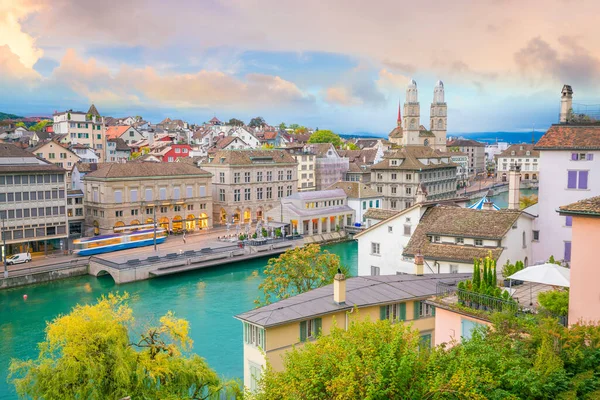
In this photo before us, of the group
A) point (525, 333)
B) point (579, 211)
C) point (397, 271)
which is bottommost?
point (397, 271)

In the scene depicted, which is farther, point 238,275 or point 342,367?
point 238,275

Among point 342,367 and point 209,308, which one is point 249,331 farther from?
point 209,308

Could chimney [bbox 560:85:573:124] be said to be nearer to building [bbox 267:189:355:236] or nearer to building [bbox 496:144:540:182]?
building [bbox 267:189:355:236]

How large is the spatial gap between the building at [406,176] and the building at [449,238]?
4673cm

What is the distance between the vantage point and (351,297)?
20.8m

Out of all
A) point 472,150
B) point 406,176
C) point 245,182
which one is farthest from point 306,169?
point 472,150

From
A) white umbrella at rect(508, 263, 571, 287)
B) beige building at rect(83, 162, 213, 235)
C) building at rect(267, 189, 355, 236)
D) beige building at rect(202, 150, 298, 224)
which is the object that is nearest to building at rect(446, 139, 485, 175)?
beige building at rect(202, 150, 298, 224)

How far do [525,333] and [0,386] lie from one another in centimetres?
2505

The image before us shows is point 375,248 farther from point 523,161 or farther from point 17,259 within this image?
point 523,161

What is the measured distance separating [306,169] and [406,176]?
16970 millimetres

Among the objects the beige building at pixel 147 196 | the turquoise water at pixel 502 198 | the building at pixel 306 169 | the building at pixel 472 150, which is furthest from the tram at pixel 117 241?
the building at pixel 472 150

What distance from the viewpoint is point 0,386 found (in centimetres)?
2702

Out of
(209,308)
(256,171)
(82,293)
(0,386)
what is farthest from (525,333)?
(256,171)

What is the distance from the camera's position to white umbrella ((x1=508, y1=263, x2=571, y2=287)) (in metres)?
15.0
